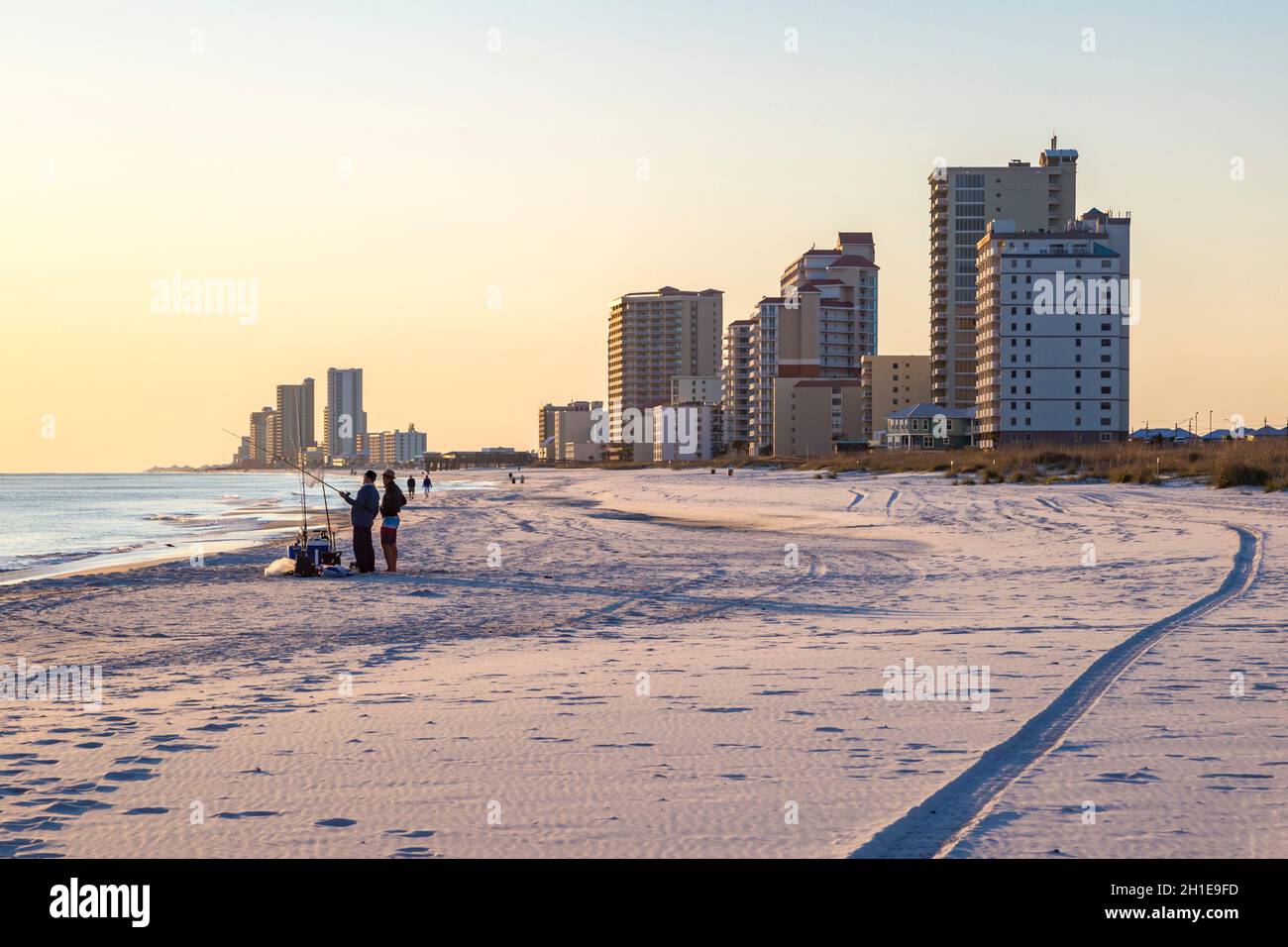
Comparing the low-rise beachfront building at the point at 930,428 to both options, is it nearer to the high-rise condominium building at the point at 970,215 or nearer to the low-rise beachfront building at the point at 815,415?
the high-rise condominium building at the point at 970,215

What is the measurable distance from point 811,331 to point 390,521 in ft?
499

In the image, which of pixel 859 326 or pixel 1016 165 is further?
pixel 859 326

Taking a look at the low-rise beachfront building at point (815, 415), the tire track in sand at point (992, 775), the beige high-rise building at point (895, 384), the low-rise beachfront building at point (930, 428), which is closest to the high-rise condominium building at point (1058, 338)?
the low-rise beachfront building at point (930, 428)

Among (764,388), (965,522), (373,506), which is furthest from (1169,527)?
(764,388)

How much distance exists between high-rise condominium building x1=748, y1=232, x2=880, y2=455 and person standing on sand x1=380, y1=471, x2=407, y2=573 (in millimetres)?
138535

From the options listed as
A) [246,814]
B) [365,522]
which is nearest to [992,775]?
[246,814]

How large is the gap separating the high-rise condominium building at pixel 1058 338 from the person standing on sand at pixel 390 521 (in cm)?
10601

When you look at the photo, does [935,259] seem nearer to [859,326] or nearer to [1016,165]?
[1016,165]

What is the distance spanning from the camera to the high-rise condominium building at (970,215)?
142 metres

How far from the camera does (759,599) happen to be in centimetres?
1602

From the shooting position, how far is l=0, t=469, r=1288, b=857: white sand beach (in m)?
5.28

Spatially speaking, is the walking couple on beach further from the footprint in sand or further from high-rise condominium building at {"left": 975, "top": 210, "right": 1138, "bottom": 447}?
high-rise condominium building at {"left": 975, "top": 210, "right": 1138, "bottom": 447}

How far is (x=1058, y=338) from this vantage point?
120625 mm
